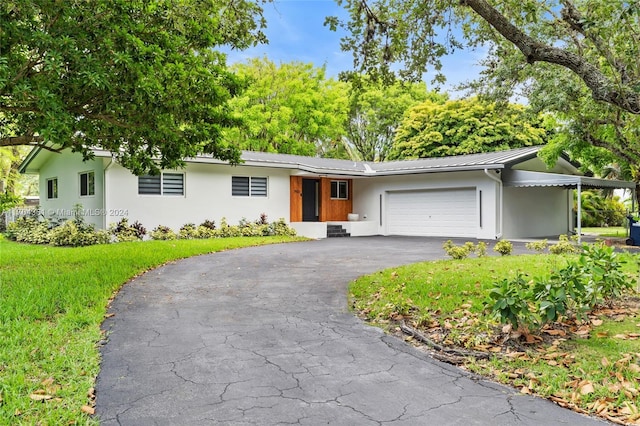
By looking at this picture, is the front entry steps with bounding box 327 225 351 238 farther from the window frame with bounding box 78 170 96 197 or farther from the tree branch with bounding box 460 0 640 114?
the tree branch with bounding box 460 0 640 114

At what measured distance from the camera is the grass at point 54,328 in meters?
3.14

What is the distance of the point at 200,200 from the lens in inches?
649

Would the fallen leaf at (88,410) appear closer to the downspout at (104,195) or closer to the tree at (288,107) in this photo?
the downspout at (104,195)

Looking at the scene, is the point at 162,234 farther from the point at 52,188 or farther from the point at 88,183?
the point at 52,188

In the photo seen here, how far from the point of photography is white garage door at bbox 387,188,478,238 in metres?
17.4

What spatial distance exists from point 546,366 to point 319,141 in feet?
106

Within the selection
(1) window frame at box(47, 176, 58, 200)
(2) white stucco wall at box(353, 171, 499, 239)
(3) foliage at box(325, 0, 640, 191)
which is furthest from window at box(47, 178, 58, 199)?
(3) foliage at box(325, 0, 640, 191)

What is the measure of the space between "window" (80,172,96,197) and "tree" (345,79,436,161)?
2116cm

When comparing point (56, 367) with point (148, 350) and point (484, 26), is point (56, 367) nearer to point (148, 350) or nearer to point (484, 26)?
point (148, 350)

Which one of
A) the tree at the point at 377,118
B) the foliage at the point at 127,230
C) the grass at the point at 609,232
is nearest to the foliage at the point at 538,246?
the grass at the point at 609,232

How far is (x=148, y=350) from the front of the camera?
172 inches

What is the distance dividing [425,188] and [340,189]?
4202mm

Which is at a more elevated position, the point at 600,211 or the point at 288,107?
the point at 288,107

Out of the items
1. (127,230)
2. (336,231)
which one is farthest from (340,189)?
(127,230)
